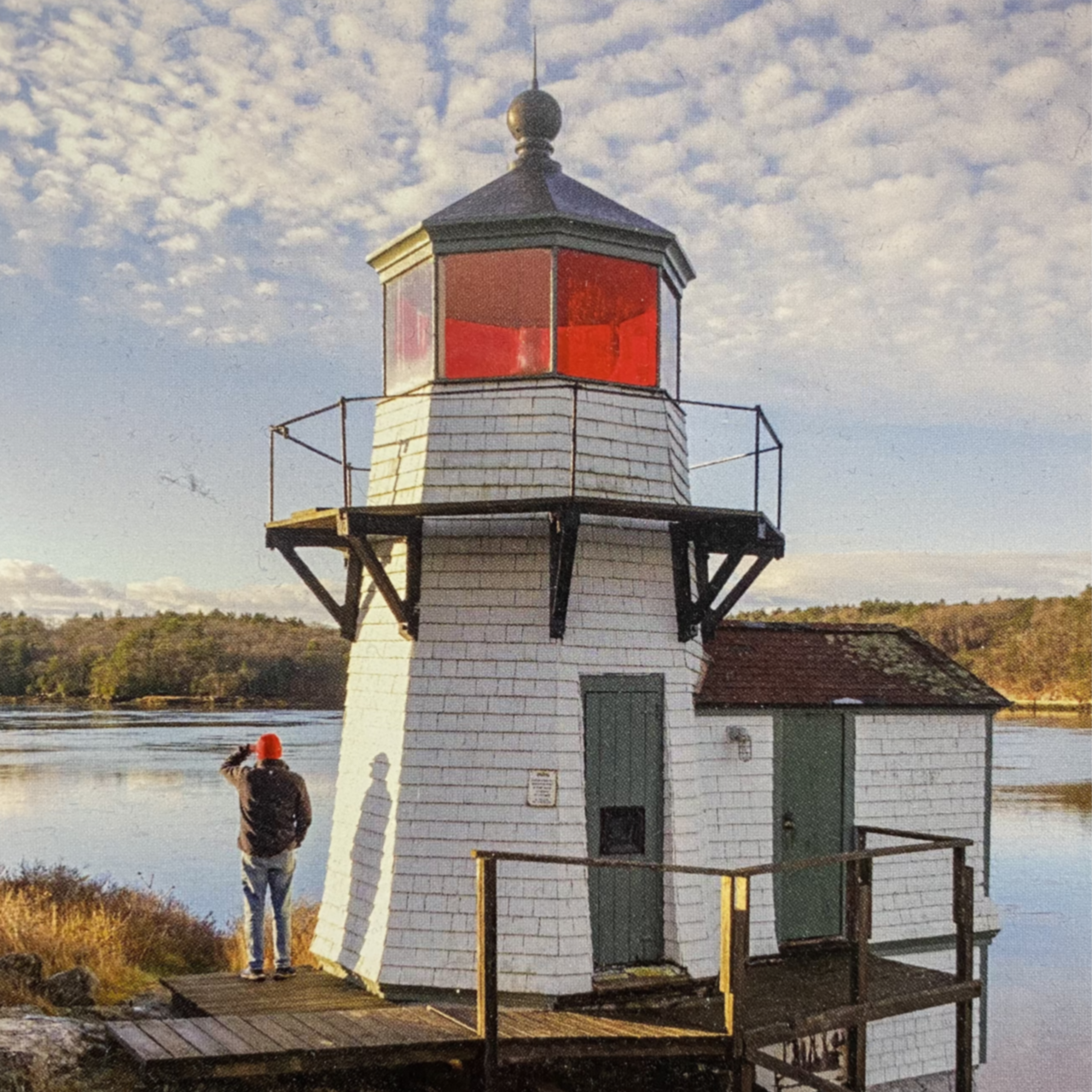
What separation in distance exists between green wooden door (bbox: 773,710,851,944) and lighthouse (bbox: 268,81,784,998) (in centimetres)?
100

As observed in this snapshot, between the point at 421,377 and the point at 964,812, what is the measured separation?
6161mm

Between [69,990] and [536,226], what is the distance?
22.6 ft

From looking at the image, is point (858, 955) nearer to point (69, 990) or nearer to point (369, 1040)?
point (369, 1040)

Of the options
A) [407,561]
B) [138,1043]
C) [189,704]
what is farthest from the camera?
[189,704]

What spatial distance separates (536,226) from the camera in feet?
29.9

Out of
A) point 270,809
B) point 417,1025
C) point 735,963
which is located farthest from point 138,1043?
point 735,963

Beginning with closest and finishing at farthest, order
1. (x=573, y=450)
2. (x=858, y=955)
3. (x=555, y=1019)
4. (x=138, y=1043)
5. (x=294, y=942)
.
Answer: (x=138, y=1043)
(x=555, y=1019)
(x=858, y=955)
(x=573, y=450)
(x=294, y=942)

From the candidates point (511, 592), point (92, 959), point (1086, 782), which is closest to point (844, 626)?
point (511, 592)

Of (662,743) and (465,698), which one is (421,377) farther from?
(662,743)

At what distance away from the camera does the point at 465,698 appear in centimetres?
895

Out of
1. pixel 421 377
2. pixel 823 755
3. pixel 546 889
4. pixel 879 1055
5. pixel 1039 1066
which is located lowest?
pixel 1039 1066

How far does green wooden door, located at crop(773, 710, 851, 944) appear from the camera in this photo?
10.2 meters

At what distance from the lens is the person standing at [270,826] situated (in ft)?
28.3

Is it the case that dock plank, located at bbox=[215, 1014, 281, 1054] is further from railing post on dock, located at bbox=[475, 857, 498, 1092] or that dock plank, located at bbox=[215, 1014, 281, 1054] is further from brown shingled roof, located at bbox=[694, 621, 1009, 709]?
brown shingled roof, located at bbox=[694, 621, 1009, 709]
